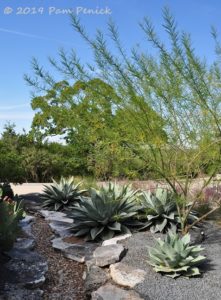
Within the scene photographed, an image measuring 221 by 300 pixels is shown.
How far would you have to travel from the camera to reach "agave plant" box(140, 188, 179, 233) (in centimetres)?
652

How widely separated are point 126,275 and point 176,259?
0.57 metres

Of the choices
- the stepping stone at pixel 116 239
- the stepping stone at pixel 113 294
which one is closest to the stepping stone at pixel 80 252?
the stepping stone at pixel 116 239

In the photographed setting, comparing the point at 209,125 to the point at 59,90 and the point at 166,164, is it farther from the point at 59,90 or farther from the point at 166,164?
the point at 59,90

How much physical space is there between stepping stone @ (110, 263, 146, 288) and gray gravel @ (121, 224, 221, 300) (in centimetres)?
8

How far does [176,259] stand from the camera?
484cm

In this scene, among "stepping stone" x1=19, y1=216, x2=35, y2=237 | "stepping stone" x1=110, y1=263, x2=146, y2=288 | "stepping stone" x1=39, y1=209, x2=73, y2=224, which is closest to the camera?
"stepping stone" x1=110, y1=263, x2=146, y2=288

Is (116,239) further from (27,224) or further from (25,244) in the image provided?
(27,224)

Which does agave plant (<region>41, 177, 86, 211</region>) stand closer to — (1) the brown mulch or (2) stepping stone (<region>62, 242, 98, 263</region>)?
(1) the brown mulch

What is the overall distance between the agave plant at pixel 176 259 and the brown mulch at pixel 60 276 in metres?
0.90

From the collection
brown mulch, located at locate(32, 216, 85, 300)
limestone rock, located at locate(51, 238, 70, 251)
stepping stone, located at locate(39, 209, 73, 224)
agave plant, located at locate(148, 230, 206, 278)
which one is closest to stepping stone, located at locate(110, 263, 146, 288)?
agave plant, located at locate(148, 230, 206, 278)

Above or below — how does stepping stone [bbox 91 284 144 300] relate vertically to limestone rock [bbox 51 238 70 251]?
below

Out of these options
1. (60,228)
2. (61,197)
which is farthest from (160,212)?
(61,197)

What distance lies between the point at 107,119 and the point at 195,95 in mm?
1198

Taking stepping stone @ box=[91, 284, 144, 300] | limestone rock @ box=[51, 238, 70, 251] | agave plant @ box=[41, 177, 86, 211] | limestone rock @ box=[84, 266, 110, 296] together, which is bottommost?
stepping stone @ box=[91, 284, 144, 300]
